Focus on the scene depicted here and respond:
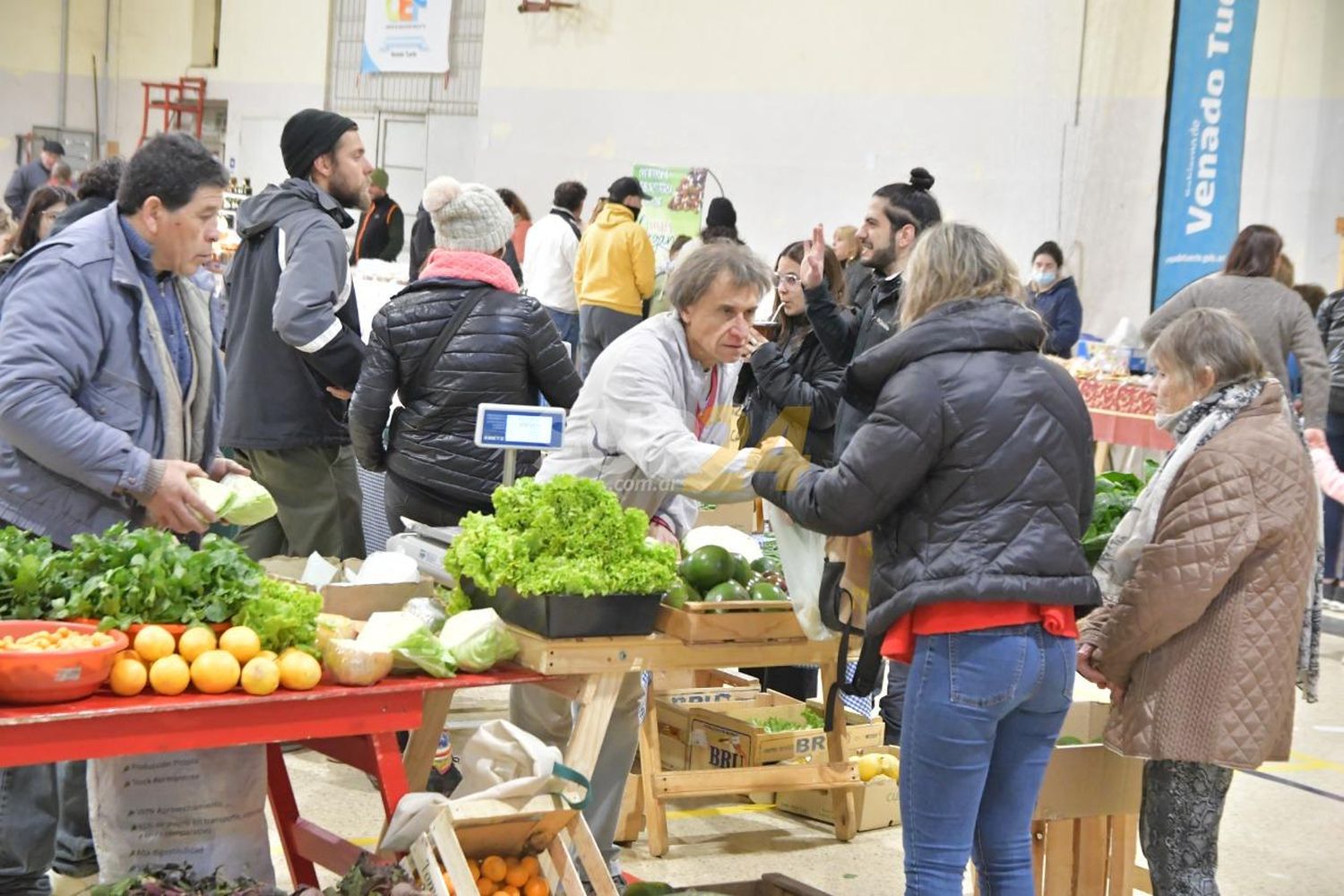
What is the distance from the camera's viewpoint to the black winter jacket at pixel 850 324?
14.5ft

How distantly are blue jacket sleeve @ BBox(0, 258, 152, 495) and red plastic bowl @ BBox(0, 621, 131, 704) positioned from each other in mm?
596

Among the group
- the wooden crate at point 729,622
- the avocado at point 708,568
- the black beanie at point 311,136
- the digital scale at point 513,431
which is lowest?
the wooden crate at point 729,622

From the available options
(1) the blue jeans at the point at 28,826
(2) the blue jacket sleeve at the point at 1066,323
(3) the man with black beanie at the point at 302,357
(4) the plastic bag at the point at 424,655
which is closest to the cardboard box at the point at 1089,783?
(4) the plastic bag at the point at 424,655

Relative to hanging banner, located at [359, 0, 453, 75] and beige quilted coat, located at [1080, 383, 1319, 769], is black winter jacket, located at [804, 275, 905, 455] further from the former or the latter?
hanging banner, located at [359, 0, 453, 75]

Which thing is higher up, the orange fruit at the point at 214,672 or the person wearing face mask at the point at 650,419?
the person wearing face mask at the point at 650,419

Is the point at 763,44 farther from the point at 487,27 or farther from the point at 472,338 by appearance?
the point at 472,338

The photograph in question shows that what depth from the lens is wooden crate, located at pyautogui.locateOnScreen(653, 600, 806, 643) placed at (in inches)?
128

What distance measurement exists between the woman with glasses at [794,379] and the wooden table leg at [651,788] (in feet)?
3.24

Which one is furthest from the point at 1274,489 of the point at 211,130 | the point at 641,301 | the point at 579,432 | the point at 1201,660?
the point at 211,130

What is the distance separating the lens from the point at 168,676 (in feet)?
8.69

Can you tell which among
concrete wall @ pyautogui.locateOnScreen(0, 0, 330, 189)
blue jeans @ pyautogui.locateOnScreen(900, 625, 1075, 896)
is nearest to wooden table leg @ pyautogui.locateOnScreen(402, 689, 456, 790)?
blue jeans @ pyautogui.locateOnScreen(900, 625, 1075, 896)

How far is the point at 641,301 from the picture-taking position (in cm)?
973

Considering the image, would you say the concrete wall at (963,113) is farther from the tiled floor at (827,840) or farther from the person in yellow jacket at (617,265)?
the tiled floor at (827,840)

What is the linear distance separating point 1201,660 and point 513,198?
8.07 m
